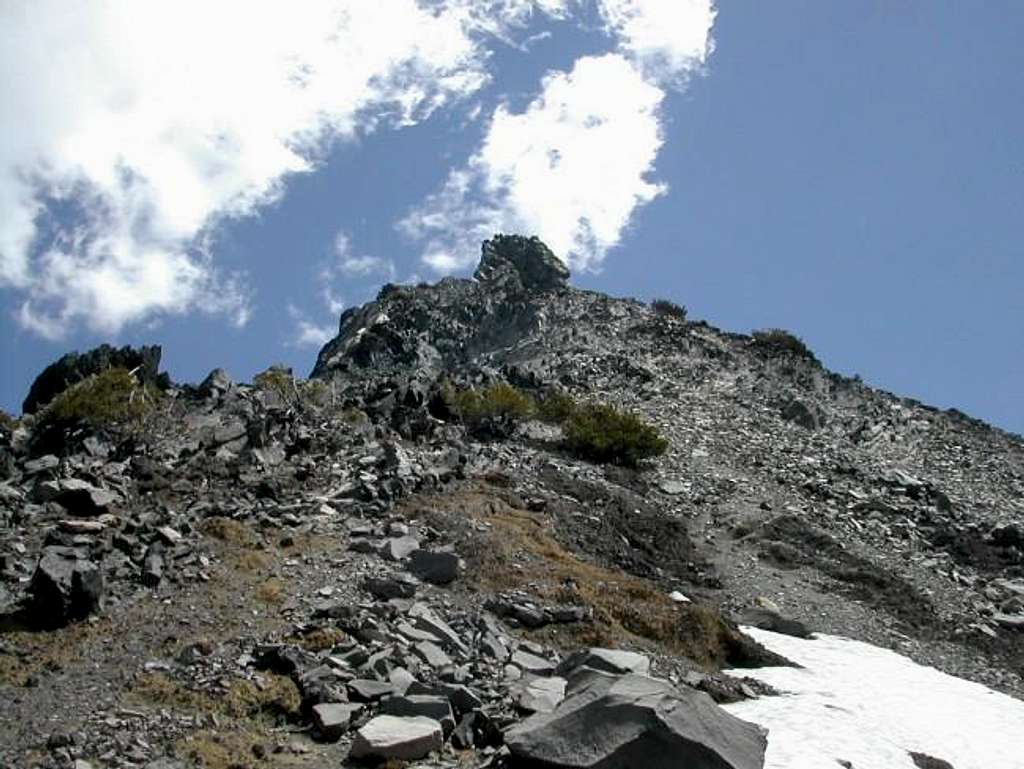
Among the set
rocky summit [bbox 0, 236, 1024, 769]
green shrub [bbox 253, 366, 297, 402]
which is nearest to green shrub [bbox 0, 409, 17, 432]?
rocky summit [bbox 0, 236, 1024, 769]

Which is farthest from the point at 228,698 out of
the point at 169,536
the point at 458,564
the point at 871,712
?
the point at 871,712

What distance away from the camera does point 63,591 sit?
16.2 meters

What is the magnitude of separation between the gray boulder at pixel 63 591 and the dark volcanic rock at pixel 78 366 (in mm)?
32621

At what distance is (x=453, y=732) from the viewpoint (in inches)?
536

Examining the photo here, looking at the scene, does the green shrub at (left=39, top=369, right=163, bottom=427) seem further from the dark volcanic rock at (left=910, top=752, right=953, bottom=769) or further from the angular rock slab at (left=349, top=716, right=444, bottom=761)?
the dark volcanic rock at (left=910, top=752, right=953, bottom=769)

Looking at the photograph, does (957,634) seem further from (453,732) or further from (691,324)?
Result: (691,324)

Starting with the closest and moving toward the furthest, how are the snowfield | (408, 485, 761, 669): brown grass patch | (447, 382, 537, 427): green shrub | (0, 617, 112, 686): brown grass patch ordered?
1. (0, 617, 112, 686): brown grass patch
2. the snowfield
3. (408, 485, 761, 669): brown grass patch
4. (447, 382, 537, 427): green shrub

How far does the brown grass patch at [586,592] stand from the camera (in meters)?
19.9

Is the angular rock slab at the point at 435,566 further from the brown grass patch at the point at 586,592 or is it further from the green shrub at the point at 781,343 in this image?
the green shrub at the point at 781,343

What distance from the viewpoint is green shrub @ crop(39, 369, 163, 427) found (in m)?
30.4

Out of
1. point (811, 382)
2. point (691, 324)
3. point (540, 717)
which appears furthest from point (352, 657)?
point (691, 324)

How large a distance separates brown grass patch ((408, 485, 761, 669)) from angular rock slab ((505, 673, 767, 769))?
560 centimetres

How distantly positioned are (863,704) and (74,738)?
14.3 m

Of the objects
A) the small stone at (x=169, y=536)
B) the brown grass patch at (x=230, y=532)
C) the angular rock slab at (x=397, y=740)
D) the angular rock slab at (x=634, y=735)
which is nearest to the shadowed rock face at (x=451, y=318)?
the brown grass patch at (x=230, y=532)
